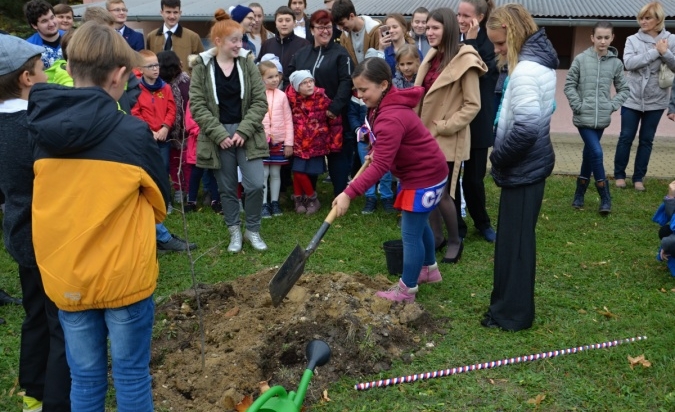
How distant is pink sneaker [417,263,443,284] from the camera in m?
5.73

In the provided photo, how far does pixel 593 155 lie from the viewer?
8000 millimetres

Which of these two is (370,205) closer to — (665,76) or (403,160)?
(403,160)

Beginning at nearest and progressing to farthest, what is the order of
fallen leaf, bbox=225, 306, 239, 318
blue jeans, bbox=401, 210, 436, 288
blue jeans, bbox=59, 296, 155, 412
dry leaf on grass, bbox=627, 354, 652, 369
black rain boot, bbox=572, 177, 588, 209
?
blue jeans, bbox=59, 296, 155, 412
dry leaf on grass, bbox=627, 354, 652, 369
fallen leaf, bbox=225, 306, 239, 318
blue jeans, bbox=401, 210, 436, 288
black rain boot, bbox=572, 177, 588, 209

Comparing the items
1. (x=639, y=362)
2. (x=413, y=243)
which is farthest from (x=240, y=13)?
(x=639, y=362)

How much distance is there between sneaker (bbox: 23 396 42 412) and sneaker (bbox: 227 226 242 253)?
2.98 metres

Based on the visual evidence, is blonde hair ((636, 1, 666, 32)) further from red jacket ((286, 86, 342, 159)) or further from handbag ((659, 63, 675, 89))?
red jacket ((286, 86, 342, 159))

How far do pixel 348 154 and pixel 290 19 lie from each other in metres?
1.83

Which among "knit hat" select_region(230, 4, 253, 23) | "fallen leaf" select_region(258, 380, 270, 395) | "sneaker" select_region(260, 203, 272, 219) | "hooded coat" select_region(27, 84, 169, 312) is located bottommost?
"sneaker" select_region(260, 203, 272, 219)

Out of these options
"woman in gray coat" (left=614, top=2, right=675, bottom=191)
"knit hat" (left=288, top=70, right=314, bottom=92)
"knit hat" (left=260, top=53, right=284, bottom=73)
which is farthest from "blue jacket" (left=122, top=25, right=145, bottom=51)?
"woman in gray coat" (left=614, top=2, right=675, bottom=191)

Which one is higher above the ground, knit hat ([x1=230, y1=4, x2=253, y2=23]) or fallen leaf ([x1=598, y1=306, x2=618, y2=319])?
A: knit hat ([x1=230, y1=4, x2=253, y2=23])

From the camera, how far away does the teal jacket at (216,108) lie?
6504mm

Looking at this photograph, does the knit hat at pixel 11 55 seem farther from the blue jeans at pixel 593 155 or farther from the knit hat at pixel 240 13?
the blue jeans at pixel 593 155

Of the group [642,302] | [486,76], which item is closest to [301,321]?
[642,302]

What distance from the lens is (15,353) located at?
184 inches
